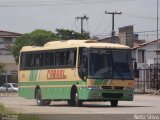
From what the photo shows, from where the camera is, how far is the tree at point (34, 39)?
334 feet

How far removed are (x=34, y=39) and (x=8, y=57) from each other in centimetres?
1421

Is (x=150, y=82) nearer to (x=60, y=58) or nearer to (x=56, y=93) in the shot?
(x=56, y=93)

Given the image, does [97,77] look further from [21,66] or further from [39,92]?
[21,66]

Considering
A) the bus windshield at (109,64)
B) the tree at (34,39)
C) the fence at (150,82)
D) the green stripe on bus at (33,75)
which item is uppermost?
the tree at (34,39)

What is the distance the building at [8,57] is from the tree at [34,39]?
11.5ft

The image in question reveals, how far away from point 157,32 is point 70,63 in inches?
2144

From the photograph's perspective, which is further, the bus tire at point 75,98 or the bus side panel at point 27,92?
the bus side panel at point 27,92

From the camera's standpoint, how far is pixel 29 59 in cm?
3666

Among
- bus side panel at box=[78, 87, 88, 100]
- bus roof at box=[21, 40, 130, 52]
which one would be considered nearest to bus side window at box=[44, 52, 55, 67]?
bus roof at box=[21, 40, 130, 52]

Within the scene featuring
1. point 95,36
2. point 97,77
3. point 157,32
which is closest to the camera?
point 97,77

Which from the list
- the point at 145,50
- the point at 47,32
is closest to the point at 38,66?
the point at 145,50

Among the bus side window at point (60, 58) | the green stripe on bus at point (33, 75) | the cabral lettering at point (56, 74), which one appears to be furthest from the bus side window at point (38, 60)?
the bus side window at point (60, 58)

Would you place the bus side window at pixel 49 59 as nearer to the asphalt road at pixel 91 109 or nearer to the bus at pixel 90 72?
the bus at pixel 90 72

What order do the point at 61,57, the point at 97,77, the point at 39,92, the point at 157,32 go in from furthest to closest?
1. the point at 157,32
2. the point at 39,92
3. the point at 61,57
4. the point at 97,77
